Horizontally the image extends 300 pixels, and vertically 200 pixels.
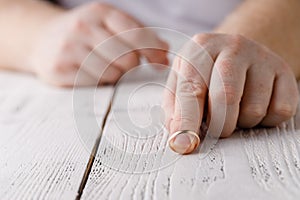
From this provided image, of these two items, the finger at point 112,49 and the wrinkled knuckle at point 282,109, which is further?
the finger at point 112,49

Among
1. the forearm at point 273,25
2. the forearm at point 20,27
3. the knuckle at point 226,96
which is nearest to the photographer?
the knuckle at point 226,96

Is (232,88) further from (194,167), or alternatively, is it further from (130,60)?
(130,60)

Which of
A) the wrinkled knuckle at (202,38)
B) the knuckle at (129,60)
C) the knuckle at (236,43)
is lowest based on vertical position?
the knuckle at (236,43)

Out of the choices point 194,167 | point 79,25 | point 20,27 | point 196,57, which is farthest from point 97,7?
point 194,167

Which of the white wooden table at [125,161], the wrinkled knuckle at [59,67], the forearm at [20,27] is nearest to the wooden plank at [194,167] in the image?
the white wooden table at [125,161]

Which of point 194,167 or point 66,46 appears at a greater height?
point 66,46

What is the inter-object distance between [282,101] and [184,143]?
0.13 metres

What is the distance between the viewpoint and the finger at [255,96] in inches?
23.0

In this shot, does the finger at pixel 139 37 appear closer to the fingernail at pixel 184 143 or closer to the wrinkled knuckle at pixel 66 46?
the wrinkled knuckle at pixel 66 46

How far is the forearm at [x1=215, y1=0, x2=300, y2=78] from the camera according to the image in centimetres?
80

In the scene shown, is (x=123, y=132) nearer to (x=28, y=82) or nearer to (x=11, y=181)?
(x=11, y=181)

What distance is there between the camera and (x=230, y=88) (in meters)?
0.57

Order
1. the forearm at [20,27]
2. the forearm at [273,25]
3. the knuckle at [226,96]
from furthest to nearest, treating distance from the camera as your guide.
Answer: the forearm at [20,27]
the forearm at [273,25]
the knuckle at [226,96]

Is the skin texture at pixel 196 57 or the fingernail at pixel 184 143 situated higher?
the skin texture at pixel 196 57
